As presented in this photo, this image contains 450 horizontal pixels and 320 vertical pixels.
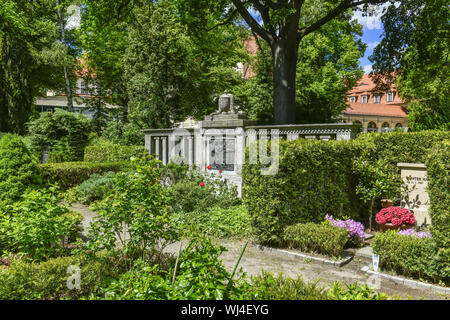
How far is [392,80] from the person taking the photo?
55.6 feet

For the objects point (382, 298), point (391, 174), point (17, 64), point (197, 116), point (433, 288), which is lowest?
point (433, 288)

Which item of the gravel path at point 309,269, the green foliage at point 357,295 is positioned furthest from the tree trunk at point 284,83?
the green foliage at point 357,295

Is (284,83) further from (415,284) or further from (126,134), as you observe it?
(126,134)

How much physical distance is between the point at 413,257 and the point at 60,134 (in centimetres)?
1929

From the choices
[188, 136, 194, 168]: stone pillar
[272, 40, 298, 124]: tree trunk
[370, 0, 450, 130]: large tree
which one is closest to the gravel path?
[188, 136, 194, 168]: stone pillar

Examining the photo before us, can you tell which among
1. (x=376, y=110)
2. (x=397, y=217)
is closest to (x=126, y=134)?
(x=397, y=217)

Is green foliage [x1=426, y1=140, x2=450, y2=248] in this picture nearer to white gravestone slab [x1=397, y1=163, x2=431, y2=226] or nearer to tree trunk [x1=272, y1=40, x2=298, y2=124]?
white gravestone slab [x1=397, y1=163, x2=431, y2=226]

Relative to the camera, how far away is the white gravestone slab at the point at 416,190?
27.3 ft

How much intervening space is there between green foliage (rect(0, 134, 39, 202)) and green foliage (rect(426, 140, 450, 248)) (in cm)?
778

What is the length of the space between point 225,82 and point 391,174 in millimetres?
15503

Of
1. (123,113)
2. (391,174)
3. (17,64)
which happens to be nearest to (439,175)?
(391,174)

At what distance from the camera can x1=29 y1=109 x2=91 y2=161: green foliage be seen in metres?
18.3

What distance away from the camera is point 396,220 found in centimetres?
734
